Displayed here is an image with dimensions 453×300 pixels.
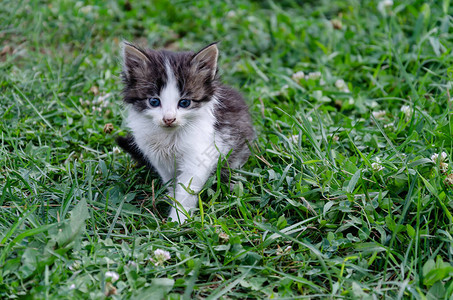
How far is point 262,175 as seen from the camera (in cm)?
357

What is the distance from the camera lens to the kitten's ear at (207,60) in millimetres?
3342

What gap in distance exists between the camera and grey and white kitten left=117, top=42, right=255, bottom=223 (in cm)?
327

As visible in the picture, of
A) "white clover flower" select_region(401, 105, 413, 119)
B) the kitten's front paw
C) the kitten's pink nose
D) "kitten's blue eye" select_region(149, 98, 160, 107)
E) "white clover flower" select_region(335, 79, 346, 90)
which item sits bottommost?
"white clover flower" select_region(401, 105, 413, 119)

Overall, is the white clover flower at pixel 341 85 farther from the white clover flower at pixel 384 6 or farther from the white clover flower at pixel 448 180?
the white clover flower at pixel 448 180

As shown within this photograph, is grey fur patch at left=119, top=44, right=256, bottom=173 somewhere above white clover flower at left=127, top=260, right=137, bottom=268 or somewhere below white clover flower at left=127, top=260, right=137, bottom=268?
above

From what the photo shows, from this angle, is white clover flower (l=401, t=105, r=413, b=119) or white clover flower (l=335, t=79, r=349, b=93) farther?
white clover flower (l=335, t=79, r=349, b=93)

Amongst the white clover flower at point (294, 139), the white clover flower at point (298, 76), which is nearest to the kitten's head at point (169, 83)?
the white clover flower at point (294, 139)

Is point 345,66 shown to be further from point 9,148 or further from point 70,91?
point 9,148

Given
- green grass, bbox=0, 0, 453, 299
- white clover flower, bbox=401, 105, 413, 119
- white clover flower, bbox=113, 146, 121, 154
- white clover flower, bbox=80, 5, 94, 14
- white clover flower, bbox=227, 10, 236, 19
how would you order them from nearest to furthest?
1. green grass, bbox=0, 0, 453, 299
2. white clover flower, bbox=113, 146, 121, 154
3. white clover flower, bbox=401, 105, 413, 119
4. white clover flower, bbox=80, 5, 94, 14
5. white clover flower, bbox=227, 10, 236, 19

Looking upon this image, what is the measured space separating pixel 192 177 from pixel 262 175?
1.70 feet

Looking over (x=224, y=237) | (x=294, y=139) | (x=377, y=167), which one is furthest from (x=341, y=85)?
(x=224, y=237)

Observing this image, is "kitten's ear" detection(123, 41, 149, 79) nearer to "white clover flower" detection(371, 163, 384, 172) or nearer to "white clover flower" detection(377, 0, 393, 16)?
"white clover flower" detection(371, 163, 384, 172)

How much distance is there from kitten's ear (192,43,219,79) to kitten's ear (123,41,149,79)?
33 cm

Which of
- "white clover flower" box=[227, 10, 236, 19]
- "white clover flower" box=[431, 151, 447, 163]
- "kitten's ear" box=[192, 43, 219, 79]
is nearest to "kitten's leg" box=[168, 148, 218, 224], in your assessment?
"kitten's ear" box=[192, 43, 219, 79]
